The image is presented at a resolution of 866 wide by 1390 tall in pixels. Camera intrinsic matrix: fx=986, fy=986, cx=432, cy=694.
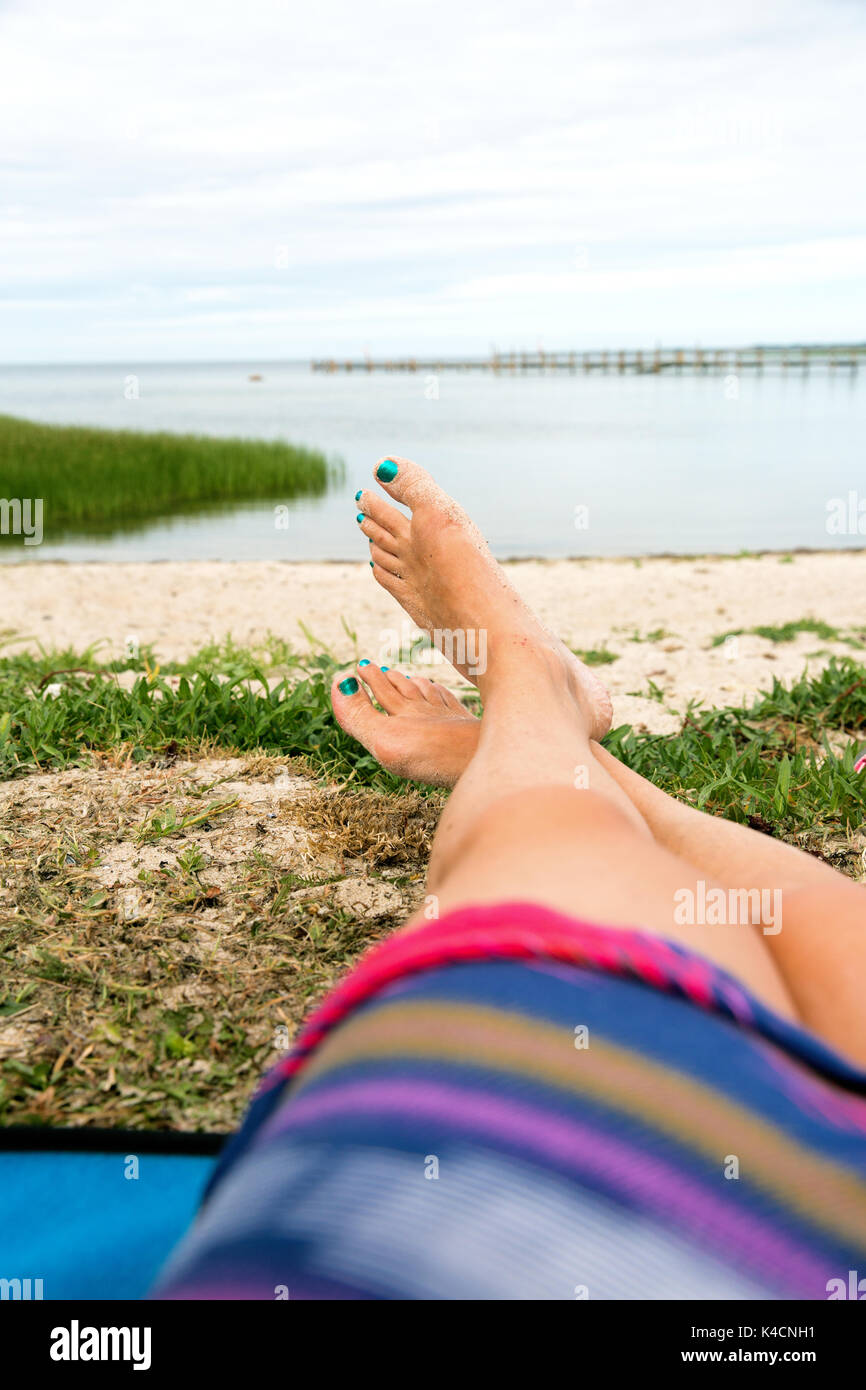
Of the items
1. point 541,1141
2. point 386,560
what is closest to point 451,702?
point 386,560

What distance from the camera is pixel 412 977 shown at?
84cm

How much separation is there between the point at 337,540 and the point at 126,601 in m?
5.32

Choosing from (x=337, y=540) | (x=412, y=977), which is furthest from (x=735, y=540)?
(x=412, y=977)

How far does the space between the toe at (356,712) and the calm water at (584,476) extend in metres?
9.07

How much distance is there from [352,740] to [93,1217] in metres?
1.62

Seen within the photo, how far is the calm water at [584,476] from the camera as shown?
40.1ft

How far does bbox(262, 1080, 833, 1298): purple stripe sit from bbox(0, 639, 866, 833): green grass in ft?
5.56

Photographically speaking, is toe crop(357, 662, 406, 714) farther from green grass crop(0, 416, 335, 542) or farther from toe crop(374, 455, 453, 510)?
green grass crop(0, 416, 335, 542)

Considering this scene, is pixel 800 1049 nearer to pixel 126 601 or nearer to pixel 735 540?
pixel 126 601

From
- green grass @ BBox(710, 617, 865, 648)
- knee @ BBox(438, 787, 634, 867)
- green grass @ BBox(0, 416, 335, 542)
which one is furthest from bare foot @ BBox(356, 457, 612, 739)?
green grass @ BBox(0, 416, 335, 542)

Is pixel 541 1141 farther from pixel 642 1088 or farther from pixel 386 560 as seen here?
pixel 386 560

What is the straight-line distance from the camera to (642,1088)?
2.52 feet

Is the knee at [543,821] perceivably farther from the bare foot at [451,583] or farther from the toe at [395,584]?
the toe at [395,584]

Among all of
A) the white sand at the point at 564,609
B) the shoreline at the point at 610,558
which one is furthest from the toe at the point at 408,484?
the shoreline at the point at 610,558
